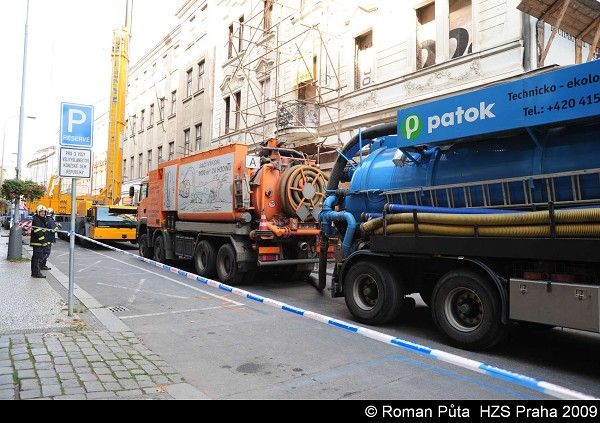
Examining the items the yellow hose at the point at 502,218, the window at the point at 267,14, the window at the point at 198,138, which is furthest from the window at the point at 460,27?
the window at the point at 198,138

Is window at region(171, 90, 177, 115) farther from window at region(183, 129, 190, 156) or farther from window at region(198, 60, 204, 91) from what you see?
window at region(198, 60, 204, 91)

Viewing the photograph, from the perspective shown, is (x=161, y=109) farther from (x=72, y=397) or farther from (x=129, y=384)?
(x=72, y=397)

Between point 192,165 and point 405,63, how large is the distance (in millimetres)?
7624

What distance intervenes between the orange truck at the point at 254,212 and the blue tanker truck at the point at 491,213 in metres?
3.34

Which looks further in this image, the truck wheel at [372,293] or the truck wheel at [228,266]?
the truck wheel at [228,266]

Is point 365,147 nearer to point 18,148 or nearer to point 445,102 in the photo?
point 445,102

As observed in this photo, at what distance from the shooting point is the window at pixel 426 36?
48.5 ft

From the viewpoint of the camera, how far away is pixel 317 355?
215 inches

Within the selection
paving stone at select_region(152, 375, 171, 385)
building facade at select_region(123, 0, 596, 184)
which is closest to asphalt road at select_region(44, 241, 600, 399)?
paving stone at select_region(152, 375, 171, 385)

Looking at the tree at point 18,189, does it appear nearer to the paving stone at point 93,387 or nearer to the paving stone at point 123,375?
the paving stone at point 123,375

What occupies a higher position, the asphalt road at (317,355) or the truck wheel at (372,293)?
the truck wheel at (372,293)

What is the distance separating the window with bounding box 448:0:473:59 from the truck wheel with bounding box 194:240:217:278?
346 inches
